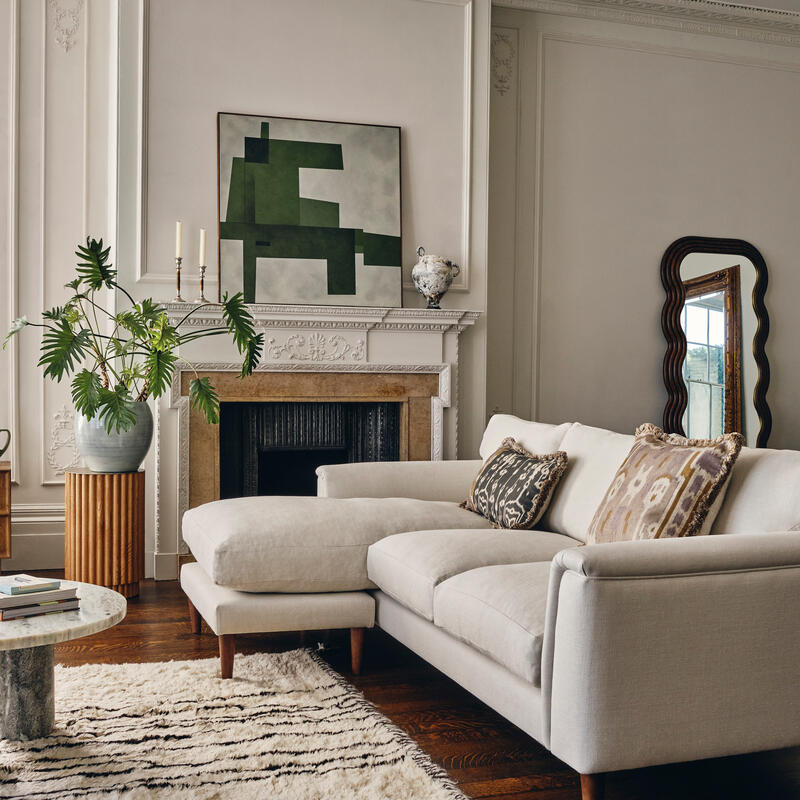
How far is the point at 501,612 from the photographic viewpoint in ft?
6.83

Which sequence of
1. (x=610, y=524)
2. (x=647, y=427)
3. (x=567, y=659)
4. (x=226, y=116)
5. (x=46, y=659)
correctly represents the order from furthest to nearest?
(x=226, y=116)
(x=647, y=427)
(x=610, y=524)
(x=46, y=659)
(x=567, y=659)

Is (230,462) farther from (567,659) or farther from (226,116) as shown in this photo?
(567,659)

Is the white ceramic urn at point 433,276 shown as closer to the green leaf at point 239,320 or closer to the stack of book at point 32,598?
the green leaf at point 239,320

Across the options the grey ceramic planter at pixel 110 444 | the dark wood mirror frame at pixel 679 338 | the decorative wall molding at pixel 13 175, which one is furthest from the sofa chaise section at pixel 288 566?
the dark wood mirror frame at pixel 679 338

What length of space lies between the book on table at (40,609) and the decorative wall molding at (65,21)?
325 centimetres

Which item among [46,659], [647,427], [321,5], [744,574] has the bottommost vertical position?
[46,659]

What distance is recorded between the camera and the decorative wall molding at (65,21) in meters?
4.48

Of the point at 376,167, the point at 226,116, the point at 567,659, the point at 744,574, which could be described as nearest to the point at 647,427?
the point at 744,574

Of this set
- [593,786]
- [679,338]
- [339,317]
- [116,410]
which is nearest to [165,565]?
[116,410]

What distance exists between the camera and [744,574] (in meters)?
1.93

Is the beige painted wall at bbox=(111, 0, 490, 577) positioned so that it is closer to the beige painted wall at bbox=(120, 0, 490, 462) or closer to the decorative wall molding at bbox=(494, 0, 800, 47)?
the beige painted wall at bbox=(120, 0, 490, 462)

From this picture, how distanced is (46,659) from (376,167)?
299 cm

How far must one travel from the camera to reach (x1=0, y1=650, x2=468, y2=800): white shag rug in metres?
2.00

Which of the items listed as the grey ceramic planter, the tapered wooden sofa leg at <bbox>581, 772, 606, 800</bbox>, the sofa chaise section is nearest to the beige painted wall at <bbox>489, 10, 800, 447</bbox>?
the grey ceramic planter
